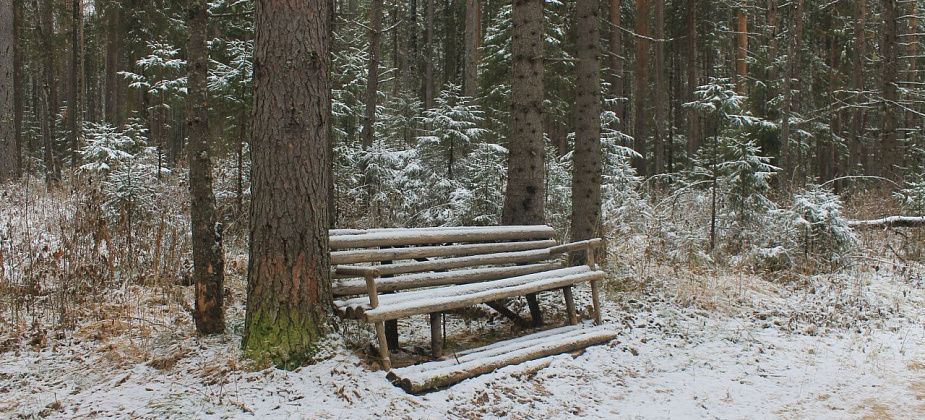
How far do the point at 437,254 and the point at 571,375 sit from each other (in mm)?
1666

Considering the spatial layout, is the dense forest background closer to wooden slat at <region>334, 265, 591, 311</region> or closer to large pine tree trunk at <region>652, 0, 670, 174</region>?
large pine tree trunk at <region>652, 0, 670, 174</region>

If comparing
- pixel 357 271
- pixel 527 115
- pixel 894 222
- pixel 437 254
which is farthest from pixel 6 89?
pixel 894 222

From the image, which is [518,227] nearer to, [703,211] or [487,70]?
[703,211]

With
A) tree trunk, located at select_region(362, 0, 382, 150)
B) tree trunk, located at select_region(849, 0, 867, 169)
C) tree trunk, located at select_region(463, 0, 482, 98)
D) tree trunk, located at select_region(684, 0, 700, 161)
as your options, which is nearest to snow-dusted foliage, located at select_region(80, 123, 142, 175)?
tree trunk, located at select_region(362, 0, 382, 150)

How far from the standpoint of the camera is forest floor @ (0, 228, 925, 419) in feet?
12.8

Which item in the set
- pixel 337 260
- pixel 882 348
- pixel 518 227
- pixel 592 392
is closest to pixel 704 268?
pixel 882 348

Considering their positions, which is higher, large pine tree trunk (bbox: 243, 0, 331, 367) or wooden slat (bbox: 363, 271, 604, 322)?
large pine tree trunk (bbox: 243, 0, 331, 367)

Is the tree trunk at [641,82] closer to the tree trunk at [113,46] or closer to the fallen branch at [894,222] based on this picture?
the fallen branch at [894,222]

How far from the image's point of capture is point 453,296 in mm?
4887

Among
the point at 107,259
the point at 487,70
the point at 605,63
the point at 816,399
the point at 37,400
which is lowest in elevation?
the point at 816,399

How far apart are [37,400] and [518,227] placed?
176 inches

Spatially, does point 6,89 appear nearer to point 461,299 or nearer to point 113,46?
point 113,46

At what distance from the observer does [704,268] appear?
841 cm

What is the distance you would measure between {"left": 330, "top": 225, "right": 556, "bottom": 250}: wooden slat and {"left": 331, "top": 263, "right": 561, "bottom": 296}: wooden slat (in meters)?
0.33
